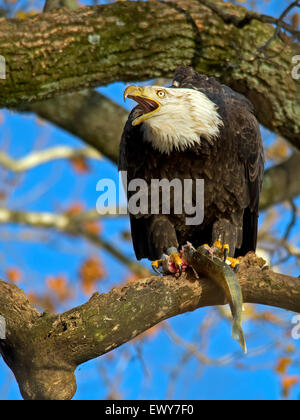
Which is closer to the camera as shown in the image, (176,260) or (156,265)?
(176,260)

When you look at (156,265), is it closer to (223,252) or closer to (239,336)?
(223,252)

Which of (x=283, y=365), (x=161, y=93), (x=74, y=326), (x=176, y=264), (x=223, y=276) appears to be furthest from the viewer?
(x=283, y=365)

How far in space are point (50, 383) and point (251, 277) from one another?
133cm

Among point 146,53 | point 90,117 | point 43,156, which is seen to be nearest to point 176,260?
point 146,53

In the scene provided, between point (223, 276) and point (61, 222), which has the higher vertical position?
point (61, 222)

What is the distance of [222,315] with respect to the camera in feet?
27.2

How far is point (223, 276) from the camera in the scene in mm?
3637

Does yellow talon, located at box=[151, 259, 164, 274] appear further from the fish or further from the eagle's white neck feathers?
the eagle's white neck feathers

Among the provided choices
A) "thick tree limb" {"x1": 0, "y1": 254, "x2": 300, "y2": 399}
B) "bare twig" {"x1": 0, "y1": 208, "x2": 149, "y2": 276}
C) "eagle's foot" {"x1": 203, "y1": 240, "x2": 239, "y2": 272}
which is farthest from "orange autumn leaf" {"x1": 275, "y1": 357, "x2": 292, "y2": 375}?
"thick tree limb" {"x1": 0, "y1": 254, "x2": 300, "y2": 399}

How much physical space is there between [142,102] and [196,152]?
0.52 meters

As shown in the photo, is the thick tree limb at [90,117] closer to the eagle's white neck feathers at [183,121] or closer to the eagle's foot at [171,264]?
the eagle's white neck feathers at [183,121]

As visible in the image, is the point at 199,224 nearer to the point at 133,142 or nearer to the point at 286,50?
the point at 133,142
